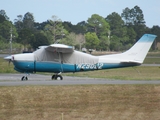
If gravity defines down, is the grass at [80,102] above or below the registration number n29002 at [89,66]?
below

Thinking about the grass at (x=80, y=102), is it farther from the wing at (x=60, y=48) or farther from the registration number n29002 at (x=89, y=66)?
the registration number n29002 at (x=89, y=66)

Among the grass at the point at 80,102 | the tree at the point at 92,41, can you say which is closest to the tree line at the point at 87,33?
the tree at the point at 92,41

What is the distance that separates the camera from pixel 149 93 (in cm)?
1919

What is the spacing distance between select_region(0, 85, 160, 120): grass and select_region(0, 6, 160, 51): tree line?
50888 mm

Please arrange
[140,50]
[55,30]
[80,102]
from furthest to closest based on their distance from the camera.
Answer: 1. [55,30]
2. [140,50]
3. [80,102]

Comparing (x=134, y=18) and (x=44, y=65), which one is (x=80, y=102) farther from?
(x=134, y=18)

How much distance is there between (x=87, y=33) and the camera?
102312mm

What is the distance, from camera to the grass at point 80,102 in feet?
54.2

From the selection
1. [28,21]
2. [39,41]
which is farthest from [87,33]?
[28,21]

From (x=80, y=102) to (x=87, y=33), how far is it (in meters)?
84.9

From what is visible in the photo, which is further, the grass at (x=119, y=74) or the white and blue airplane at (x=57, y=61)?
the grass at (x=119, y=74)

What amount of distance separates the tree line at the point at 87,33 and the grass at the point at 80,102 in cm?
5089

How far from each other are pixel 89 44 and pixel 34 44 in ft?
59.1

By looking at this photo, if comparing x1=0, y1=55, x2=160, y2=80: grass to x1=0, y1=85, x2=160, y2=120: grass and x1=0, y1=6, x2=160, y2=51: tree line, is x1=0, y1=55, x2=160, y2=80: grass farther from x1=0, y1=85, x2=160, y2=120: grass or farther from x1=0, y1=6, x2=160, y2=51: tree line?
x1=0, y1=6, x2=160, y2=51: tree line
